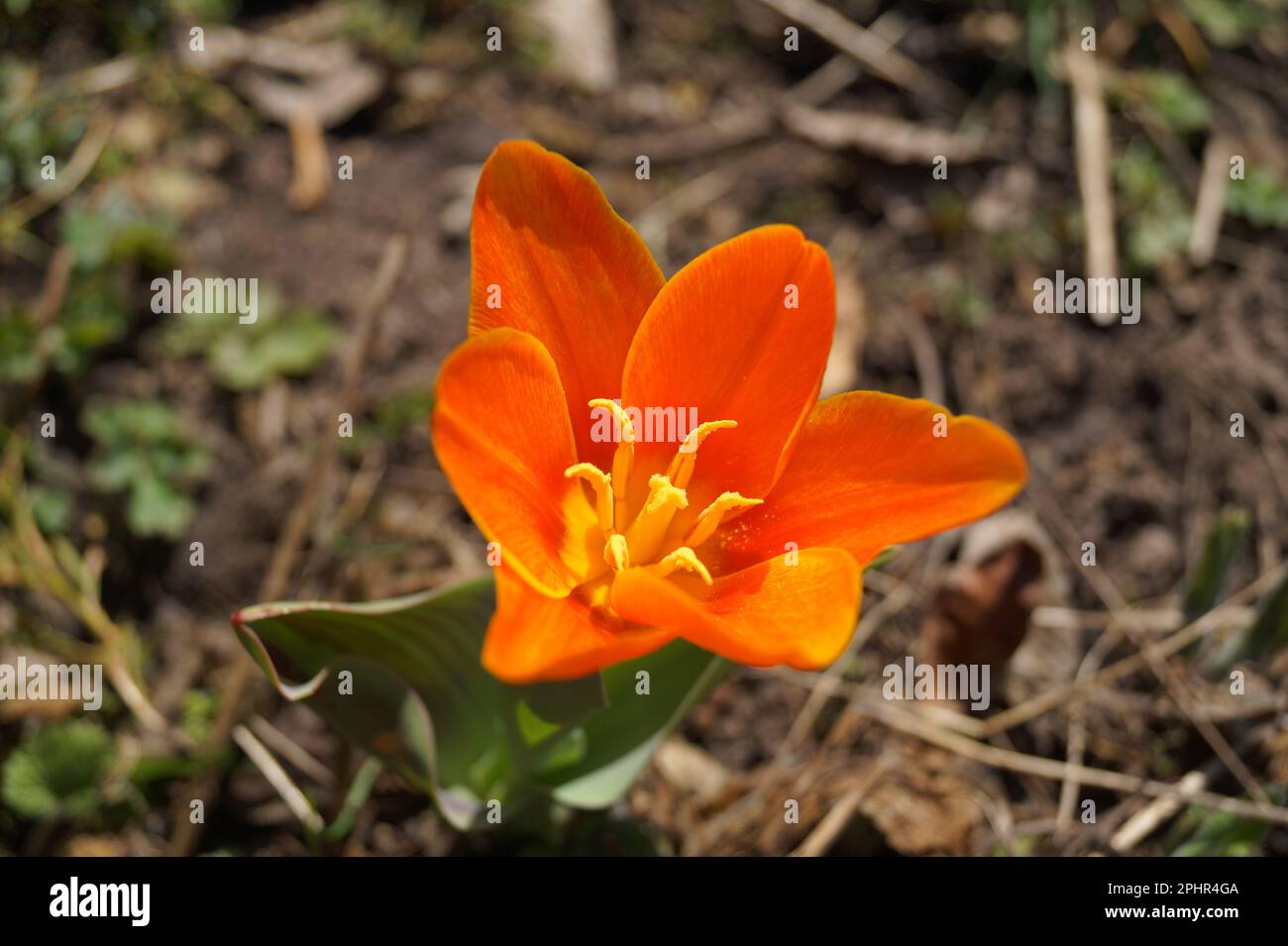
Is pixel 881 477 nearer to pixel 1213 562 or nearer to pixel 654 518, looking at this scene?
pixel 654 518

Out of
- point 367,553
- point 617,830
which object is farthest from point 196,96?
point 617,830

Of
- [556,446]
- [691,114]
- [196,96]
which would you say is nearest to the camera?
[556,446]

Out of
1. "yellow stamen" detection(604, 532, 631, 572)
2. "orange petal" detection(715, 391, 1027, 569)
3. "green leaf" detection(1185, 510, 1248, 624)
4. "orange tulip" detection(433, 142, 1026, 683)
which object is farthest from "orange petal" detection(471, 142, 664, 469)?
"green leaf" detection(1185, 510, 1248, 624)

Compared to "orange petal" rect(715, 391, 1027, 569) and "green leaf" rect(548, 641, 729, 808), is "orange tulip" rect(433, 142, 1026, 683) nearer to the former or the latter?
"orange petal" rect(715, 391, 1027, 569)

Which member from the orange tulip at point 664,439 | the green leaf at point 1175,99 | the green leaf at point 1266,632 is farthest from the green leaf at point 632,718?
the green leaf at point 1175,99

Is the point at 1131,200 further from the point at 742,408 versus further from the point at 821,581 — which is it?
the point at 821,581

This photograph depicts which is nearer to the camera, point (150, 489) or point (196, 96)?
point (150, 489)
